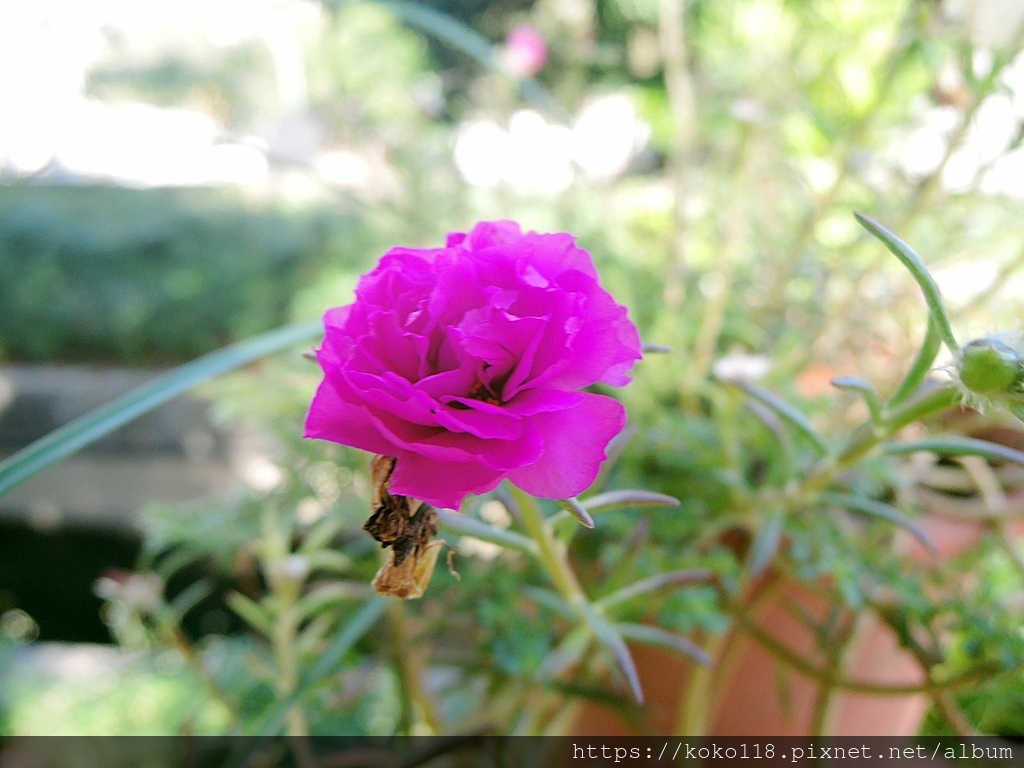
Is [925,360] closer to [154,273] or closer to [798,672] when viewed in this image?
[798,672]

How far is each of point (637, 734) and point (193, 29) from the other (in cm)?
266

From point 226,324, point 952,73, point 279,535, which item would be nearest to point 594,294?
point 279,535

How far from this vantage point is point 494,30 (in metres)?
2.83

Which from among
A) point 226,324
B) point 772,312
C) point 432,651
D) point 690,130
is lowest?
point 226,324

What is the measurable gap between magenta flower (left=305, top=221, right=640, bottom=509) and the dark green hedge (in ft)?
5.70

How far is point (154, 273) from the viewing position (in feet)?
6.56

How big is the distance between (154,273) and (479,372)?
2.10m

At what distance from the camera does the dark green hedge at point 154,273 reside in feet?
6.23

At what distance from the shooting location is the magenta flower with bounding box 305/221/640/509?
163 millimetres

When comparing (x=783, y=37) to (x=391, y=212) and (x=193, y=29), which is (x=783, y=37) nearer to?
(x=391, y=212)

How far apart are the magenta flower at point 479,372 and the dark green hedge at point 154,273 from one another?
174 cm

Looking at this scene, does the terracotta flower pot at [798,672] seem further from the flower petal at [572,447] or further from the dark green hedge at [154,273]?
the dark green hedge at [154,273]

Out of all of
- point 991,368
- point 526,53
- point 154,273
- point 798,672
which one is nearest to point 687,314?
point 798,672

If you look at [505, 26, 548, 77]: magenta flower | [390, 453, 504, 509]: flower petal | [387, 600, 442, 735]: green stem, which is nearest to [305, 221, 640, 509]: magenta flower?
[390, 453, 504, 509]: flower petal
